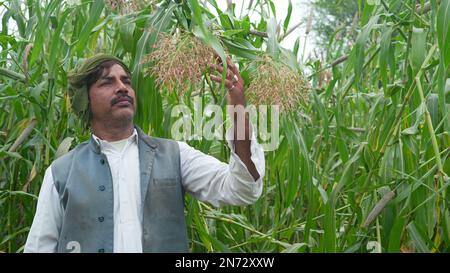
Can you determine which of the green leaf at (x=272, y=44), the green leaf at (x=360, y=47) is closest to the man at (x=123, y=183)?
the green leaf at (x=272, y=44)

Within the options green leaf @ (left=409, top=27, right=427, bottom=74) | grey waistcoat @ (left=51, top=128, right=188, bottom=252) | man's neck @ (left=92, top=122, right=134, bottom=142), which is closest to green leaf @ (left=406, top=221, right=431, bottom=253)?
green leaf @ (left=409, top=27, right=427, bottom=74)

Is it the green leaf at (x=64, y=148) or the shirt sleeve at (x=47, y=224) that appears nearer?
the shirt sleeve at (x=47, y=224)

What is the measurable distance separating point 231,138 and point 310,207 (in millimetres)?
398

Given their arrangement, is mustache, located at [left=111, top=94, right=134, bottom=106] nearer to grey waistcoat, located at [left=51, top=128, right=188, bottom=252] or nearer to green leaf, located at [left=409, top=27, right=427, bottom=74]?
grey waistcoat, located at [left=51, top=128, right=188, bottom=252]

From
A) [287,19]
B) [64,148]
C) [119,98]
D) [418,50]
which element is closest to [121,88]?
[119,98]

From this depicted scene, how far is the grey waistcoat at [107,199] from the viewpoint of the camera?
151 cm

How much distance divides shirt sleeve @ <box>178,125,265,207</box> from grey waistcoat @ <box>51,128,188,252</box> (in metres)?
0.03

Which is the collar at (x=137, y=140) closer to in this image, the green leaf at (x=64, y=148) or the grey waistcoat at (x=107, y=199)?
the grey waistcoat at (x=107, y=199)

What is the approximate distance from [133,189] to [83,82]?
0.30m

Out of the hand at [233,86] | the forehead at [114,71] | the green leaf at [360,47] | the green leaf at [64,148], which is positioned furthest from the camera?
the green leaf at [64,148]

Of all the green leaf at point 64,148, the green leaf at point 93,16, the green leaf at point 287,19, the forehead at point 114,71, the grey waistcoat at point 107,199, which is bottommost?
the grey waistcoat at point 107,199

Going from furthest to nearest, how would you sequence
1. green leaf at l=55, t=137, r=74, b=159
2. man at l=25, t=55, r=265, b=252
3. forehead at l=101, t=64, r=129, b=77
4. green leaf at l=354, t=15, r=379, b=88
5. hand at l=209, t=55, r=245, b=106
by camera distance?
1. green leaf at l=55, t=137, r=74, b=159
2. green leaf at l=354, t=15, r=379, b=88
3. forehead at l=101, t=64, r=129, b=77
4. man at l=25, t=55, r=265, b=252
5. hand at l=209, t=55, r=245, b=106

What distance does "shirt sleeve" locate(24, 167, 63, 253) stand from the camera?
1.56 meters
